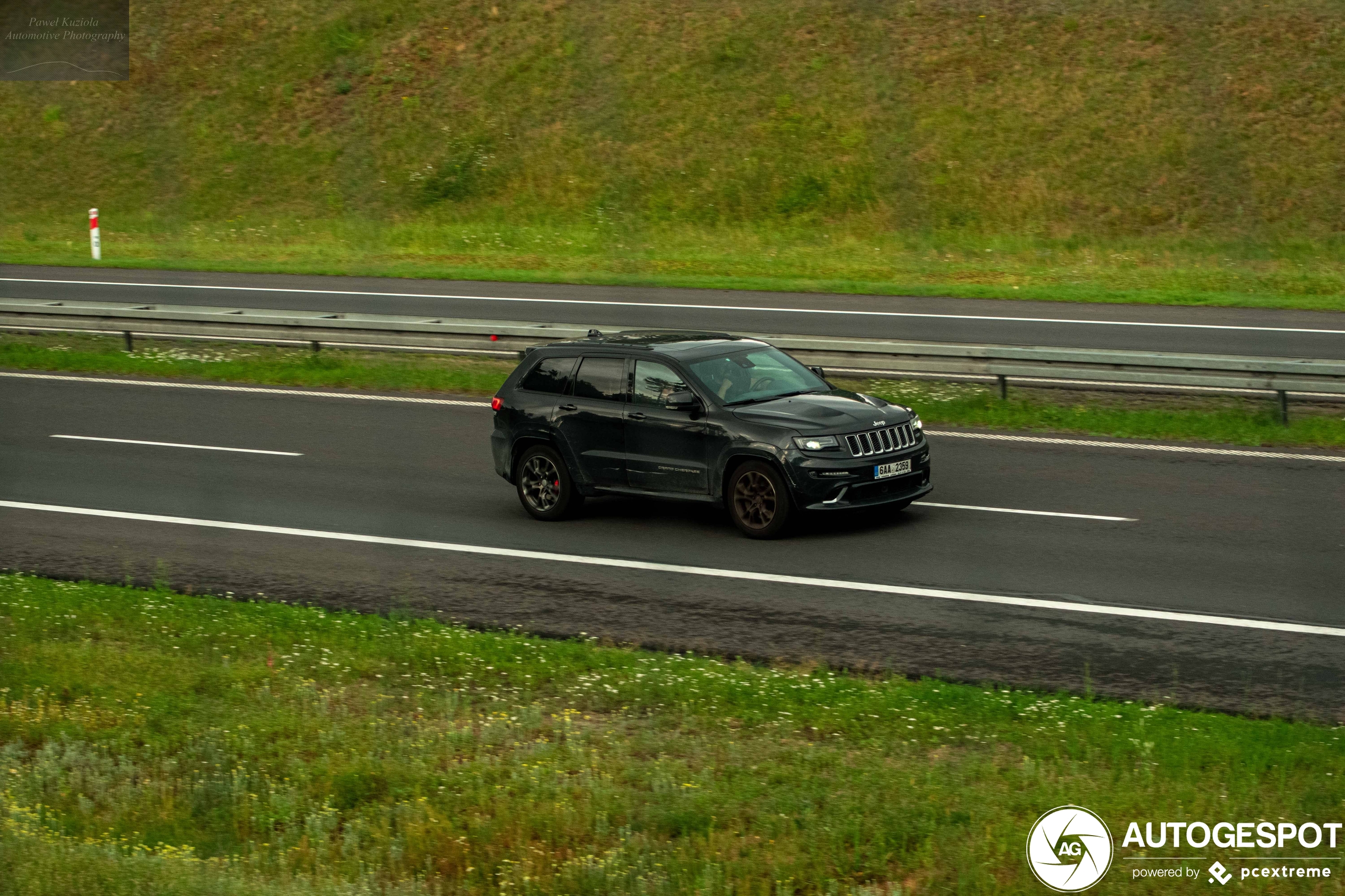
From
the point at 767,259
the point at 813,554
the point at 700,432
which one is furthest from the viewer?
the point at 767,259

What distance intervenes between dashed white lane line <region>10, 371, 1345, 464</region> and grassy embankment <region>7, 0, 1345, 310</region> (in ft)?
41.8

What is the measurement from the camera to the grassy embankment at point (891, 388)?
16312 mm

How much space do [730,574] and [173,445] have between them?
857 centimetres

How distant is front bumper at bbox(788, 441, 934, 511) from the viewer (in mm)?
11859

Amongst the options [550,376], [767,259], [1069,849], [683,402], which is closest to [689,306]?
[767,259]

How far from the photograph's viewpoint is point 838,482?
1188cm

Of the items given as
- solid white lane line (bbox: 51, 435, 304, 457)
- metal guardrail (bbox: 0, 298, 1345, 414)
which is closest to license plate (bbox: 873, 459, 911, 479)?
metal guardrail (bbox: 0, 298, 1345, 414)

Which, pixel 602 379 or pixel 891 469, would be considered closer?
pixel 891 469

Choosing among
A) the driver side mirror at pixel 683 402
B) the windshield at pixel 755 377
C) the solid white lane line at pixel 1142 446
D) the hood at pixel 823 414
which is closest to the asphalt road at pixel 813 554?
the solid white lane line at pixel 1142 446

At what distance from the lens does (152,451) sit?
16.6m

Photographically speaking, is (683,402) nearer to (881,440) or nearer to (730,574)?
(881,440)

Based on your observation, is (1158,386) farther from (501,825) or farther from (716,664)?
(501,825)

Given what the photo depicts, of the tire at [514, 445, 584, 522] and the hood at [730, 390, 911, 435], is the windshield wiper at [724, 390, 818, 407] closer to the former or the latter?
the hood at [730, 390, 911, 435]

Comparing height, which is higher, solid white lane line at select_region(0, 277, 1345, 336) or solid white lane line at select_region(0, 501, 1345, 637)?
solid white lane line at select_region(0, 277, 1345, 336)
